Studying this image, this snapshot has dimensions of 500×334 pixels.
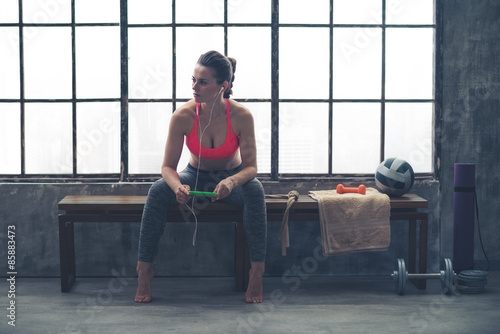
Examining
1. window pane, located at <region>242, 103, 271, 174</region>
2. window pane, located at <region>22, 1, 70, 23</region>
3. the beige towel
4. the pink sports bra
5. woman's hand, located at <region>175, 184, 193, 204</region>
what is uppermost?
window pane, located at <region>22, 1, 70, 23</region>

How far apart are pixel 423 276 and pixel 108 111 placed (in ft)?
7.22

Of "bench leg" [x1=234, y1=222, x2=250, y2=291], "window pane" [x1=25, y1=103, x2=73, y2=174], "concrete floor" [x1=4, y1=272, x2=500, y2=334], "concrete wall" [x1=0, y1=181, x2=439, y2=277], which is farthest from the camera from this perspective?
"window pane" [x1=25, y1=103, x2=73, y2=174]

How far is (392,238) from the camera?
389cm

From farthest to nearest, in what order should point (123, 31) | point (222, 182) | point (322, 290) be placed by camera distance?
point (123, 31) < point (322, 290) < point (222, 182)

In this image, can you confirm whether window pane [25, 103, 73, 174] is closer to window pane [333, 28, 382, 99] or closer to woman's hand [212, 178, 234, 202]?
woman's hand [212, 178, 234, 202]

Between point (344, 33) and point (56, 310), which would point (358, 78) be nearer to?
point (344, 33)

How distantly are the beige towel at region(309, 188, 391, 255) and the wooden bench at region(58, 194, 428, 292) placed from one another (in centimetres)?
8

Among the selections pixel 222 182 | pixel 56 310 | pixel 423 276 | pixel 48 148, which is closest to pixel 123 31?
pixel 48 148

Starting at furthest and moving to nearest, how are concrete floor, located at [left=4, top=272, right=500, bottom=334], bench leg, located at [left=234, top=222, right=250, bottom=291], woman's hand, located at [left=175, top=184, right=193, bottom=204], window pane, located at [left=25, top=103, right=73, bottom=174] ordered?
window pane, located at [left=25, top=103, right=73, bottom=174] → bench leg, located at [left=234, top=222, right=250, bottom=291] → woman's hand, located at [left=175, top=184, right=193, bottom=204] → concrete floor, located at [left=4, top=272, right=500, bottom=334]

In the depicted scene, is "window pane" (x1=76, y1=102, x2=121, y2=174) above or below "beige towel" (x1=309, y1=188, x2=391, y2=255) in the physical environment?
above

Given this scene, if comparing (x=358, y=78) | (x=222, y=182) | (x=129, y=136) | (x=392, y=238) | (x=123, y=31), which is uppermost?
(x=123, y=31)

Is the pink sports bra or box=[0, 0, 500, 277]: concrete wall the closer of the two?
the pink sports bra

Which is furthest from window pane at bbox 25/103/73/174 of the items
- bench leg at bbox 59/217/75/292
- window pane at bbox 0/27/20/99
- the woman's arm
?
the woman's arm

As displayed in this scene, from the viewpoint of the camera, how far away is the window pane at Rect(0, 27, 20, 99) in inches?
153
